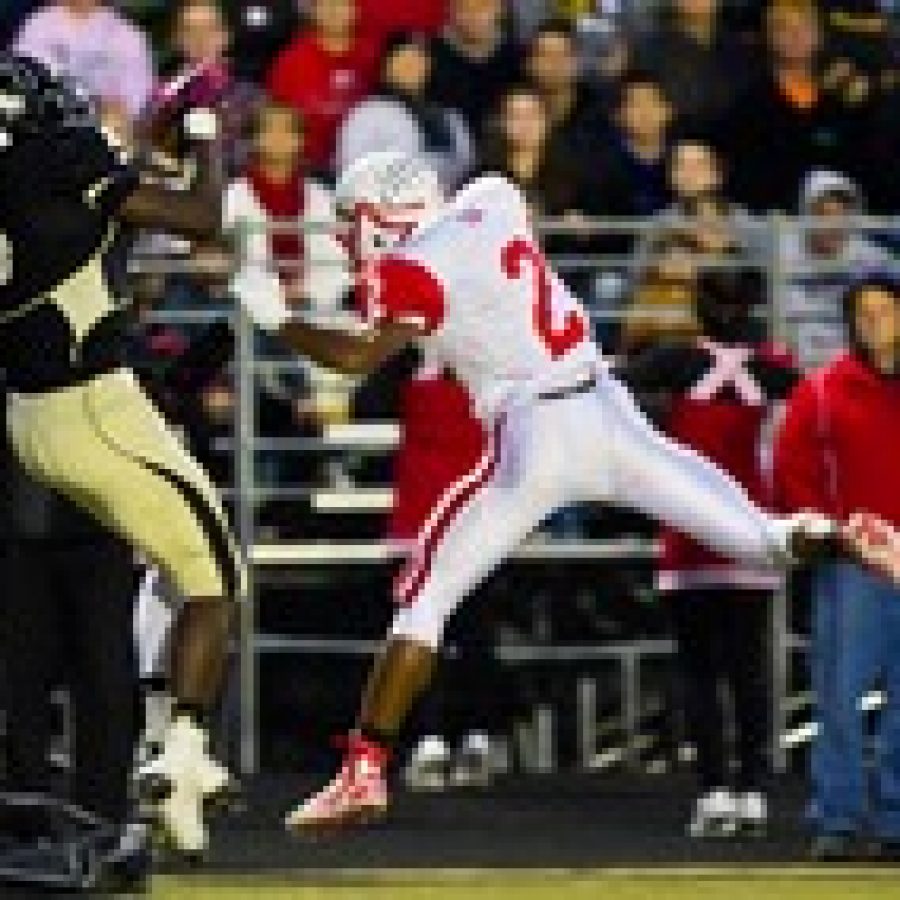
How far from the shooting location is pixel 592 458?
11.9 metres

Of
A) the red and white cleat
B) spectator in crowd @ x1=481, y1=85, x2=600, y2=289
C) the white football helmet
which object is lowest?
the red and white cleat

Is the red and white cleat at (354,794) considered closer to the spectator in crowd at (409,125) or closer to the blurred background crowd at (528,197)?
the blurred background crowd at (528,197)

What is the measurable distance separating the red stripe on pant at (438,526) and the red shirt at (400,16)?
388 centimetres

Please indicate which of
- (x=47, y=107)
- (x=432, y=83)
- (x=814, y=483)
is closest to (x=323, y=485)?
(x=432, y=83)

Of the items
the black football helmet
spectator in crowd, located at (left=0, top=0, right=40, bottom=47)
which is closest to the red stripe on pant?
the black football helmet

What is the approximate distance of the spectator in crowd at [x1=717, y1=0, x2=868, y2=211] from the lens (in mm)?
15320

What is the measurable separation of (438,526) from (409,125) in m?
3.45

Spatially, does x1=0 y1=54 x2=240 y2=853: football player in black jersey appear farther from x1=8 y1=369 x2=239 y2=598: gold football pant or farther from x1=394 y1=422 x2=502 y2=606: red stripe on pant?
x1=394 y1=422 x2=502 y2=606: red stripe on pant

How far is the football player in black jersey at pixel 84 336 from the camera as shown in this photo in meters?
10.3

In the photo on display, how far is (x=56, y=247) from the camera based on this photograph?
10.4 m

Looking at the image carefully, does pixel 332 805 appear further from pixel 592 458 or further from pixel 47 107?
pixel 47 107

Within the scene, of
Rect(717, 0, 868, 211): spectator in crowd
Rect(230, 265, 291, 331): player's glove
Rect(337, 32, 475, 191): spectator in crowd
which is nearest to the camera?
Rect(230, 265, 291, 331): player's glove

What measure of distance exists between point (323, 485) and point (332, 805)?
10.1ft

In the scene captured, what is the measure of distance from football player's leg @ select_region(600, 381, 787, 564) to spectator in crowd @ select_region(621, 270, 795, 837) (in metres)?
1.16
